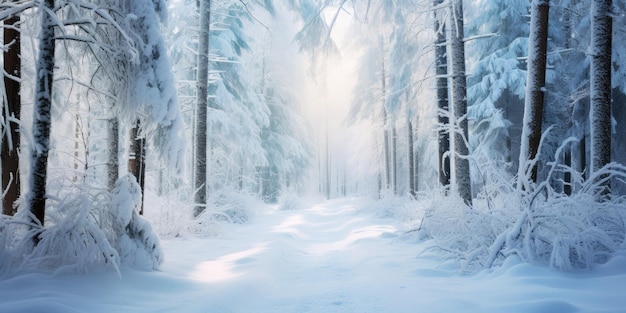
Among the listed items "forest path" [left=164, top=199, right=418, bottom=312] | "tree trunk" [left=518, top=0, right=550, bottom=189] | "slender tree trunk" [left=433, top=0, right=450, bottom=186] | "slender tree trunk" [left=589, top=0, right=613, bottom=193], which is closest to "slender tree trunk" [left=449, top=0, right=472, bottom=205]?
"slender tree trunk" [left=433, top=0, right=450, bottom=186]

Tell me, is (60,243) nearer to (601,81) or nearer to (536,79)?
(536,79)

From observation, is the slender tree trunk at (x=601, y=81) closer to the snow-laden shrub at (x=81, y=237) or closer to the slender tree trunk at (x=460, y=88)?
the slender tree trunk at (x=460, y=88)

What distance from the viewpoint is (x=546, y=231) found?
4703 millimetres

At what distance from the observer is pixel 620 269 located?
3.89m

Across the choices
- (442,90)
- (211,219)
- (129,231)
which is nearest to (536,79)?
(442,90)

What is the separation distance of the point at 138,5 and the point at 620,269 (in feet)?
20.8

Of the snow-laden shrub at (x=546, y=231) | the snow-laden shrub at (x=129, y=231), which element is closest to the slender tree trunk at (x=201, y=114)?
the snow-laden shrub at (x=129, y=231)

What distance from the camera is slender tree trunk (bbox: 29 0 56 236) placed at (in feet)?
13.0

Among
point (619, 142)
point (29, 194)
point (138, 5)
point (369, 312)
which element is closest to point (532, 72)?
point (369, 312)

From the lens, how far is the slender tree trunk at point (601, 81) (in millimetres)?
5984

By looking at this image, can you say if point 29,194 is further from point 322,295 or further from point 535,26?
point 535,26

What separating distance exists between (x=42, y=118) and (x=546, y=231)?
Result: 6.16 metres

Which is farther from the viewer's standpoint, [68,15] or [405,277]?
[68,15]

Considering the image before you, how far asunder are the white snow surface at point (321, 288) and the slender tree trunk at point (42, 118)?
36.8 inches
